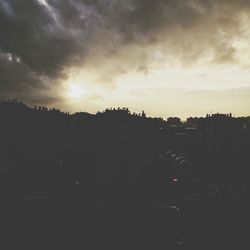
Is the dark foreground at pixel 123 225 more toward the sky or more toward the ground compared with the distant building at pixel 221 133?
more toward the ground

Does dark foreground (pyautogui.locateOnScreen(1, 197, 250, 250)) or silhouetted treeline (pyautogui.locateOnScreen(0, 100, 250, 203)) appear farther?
silhouetted treeline (pyautogui.locateOnScreen(0, 100, 250, 203))

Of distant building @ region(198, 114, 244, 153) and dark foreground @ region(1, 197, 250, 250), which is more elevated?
distant building @ region(198, 114, 244, 153)

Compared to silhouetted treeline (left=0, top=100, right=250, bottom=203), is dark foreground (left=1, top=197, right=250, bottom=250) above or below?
below

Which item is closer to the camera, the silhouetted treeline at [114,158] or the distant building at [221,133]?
the silhouetted treeline at [114,158]

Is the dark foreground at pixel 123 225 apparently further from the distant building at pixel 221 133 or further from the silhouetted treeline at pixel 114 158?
the distant building at pixel 221 133

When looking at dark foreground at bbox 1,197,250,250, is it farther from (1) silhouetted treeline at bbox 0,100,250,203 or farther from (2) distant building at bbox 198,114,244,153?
(2) distant building at bbox 198,114,244,153

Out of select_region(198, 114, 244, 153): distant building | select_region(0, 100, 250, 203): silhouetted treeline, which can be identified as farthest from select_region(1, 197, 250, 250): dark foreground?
select_region(198, 114, 244, 153): distant building

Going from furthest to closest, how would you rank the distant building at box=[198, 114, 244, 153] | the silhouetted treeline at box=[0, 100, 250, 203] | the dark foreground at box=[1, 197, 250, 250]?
the distant building at box=[198, 114, 244, 153]
the silhouetted treeline at box=[0, 100, 250, 203]
the dark foreground at box=[1, 197, 250, 250]

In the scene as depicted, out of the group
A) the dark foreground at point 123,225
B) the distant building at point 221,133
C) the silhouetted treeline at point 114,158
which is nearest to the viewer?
the dark foreground at point 123,225

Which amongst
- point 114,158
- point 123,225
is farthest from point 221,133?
point 123,225

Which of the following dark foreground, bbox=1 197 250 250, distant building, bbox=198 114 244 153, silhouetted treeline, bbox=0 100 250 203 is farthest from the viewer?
distant building, bbox=198 114 244 153

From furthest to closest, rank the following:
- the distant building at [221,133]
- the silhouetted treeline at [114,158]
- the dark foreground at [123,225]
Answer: the distant building at [221,133] < the silhouetted treeline at [114,158] < the dark foreground at [123,225]

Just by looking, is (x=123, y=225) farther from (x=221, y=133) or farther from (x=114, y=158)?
(x=221, y=133)

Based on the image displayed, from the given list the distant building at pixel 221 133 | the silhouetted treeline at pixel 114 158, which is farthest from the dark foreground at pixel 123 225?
the distant building at pixel 221 133
